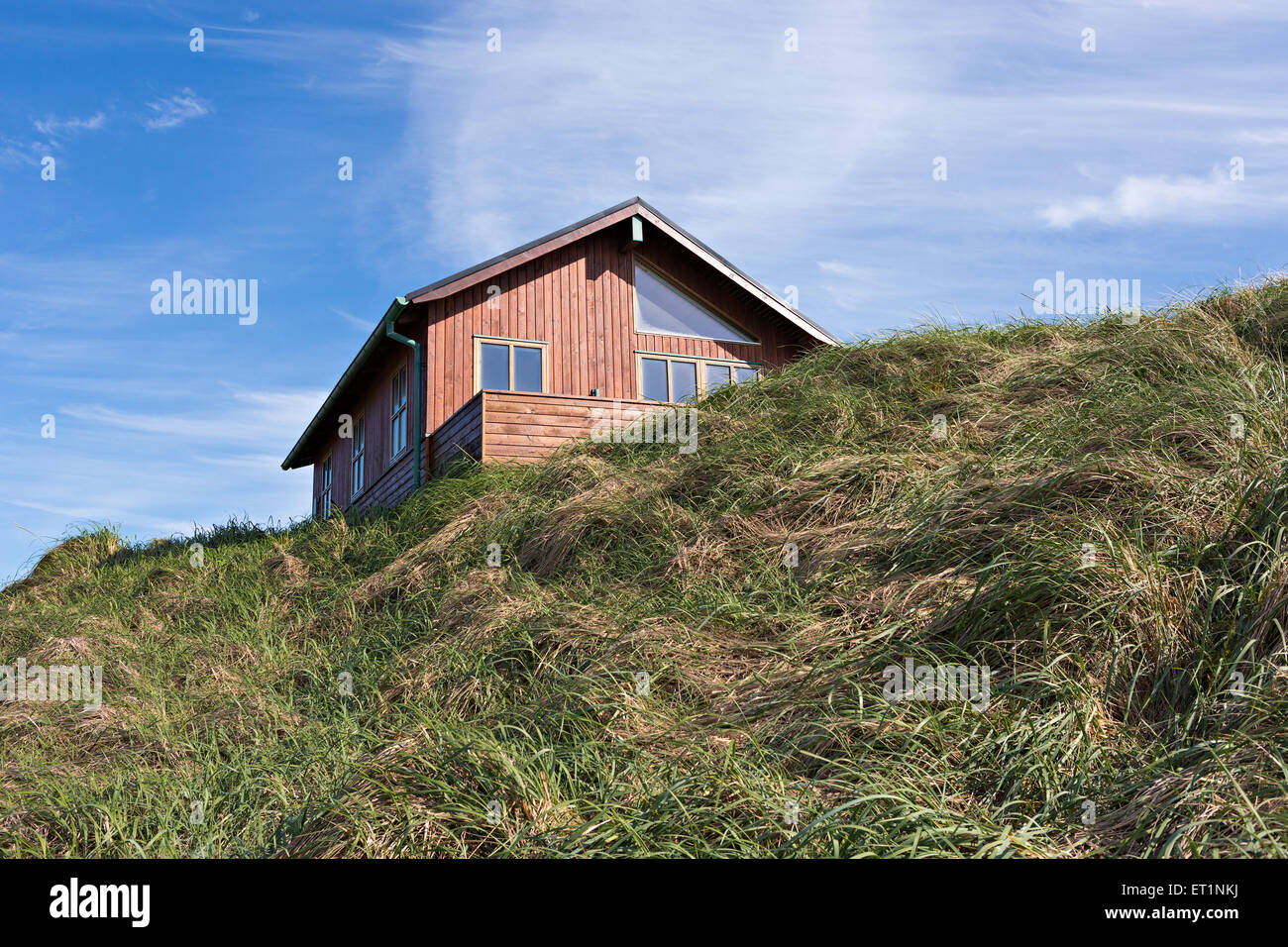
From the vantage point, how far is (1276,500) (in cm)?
429

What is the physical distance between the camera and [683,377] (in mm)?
17344

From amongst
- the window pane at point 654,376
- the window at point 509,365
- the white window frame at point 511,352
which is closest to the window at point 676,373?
the window pane at point 654,376

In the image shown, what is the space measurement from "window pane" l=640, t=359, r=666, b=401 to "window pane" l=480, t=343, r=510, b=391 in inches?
99.5

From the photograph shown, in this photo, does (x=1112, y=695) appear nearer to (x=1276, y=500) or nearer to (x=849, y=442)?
(x=1276, y=500)

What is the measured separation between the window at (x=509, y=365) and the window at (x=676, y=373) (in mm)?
1943

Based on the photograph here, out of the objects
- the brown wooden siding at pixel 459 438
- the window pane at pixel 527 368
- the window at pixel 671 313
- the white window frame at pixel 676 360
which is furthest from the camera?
the window at pixel 671 313

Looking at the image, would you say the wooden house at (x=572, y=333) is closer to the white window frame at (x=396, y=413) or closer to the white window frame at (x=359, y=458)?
the white window frame at (x=396, y=413)

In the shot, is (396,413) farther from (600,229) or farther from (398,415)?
(600,229)

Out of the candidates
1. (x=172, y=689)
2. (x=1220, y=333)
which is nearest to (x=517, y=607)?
(x=172, y=689)

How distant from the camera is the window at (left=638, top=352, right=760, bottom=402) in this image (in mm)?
17125

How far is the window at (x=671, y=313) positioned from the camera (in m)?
17.4

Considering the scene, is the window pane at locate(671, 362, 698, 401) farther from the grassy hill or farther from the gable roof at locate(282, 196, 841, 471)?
the grassy hill

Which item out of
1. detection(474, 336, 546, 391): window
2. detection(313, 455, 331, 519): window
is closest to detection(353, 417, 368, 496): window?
detection(313, 455, 331, 519): window
